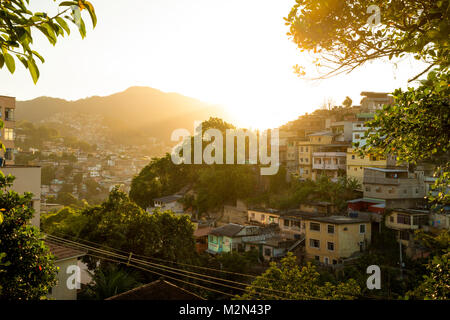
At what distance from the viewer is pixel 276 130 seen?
147ft

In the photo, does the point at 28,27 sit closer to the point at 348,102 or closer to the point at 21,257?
the point at 21,257

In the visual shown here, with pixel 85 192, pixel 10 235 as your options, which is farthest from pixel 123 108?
pixel 10 235

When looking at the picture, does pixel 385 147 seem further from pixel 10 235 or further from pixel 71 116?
pixel 71 116

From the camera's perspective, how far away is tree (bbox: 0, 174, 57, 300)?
205 inches

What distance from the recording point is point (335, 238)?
23.9 m

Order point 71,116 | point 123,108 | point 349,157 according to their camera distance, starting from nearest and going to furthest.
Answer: point 349,157 → point 71,116 → point 123,108

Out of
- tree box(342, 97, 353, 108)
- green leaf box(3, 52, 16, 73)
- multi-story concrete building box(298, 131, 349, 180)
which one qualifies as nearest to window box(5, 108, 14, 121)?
multi-story concrete building box(298, 131, 349, 180)

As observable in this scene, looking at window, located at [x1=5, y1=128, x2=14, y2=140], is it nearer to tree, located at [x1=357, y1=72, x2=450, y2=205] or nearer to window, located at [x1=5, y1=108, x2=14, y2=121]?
window, located at [x1=5, y1=108, x2=14, y2=121]

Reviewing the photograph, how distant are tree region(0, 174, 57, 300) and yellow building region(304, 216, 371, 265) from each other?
21.0m

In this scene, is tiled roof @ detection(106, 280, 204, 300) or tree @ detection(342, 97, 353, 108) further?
tree @ detection(342, 97, 353, 108)

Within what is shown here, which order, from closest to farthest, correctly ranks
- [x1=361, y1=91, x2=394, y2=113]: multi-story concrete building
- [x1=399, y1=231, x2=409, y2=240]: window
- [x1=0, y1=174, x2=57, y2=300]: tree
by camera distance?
[x1=0, y1=174, x2=57, y2=300]: tree, [x1=399, y1=231, x2=409, y2=240]: window, [x1=361, y1=91, x2=394, y2=113]: multi-story concrete building

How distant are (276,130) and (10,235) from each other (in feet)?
134

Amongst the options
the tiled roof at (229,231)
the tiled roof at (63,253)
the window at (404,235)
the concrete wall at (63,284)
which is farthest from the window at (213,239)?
the tiled roof at (63,253)

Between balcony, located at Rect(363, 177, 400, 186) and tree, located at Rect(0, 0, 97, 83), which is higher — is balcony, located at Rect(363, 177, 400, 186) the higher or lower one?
the lower one
